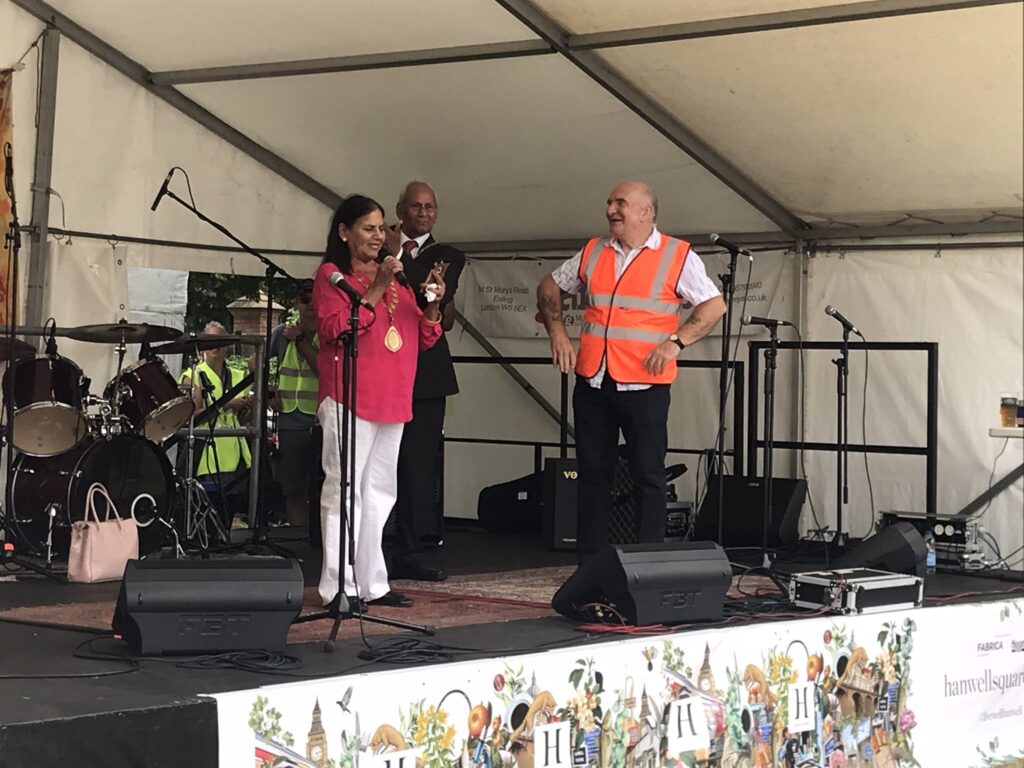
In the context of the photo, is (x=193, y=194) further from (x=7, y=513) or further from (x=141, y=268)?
(x=7, y=513)

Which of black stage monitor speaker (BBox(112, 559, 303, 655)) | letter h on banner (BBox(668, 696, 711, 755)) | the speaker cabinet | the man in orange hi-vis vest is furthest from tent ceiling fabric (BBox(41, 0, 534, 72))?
letter h on banner (BBox(668, 696, 711, 755))

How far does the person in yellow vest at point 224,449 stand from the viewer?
7.07 meters

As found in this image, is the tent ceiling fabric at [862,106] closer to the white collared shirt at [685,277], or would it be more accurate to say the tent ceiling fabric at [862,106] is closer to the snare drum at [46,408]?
the white collared shirt at [685,277]

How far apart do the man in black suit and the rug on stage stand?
137mm

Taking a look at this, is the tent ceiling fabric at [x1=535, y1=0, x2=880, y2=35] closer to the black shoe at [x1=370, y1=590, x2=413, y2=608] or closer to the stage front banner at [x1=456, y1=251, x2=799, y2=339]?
the stage front banner at [x1=456, y1=251, x2=799, y2=339]

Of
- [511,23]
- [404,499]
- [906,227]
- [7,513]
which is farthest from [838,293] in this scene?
[7,513]

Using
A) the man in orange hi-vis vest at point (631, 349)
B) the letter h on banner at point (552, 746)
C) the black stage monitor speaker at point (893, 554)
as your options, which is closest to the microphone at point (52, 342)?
the man in orange hi-vis vest at point (631, 349)

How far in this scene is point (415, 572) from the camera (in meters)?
5.09

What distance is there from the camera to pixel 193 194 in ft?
22.7

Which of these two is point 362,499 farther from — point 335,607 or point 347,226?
point 347,226

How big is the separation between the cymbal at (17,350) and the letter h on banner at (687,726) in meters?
3.26

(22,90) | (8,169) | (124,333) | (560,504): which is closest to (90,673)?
(124,333)

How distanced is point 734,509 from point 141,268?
3313 millimetres

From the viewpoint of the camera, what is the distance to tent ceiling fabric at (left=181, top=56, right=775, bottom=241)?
20.4 ft
